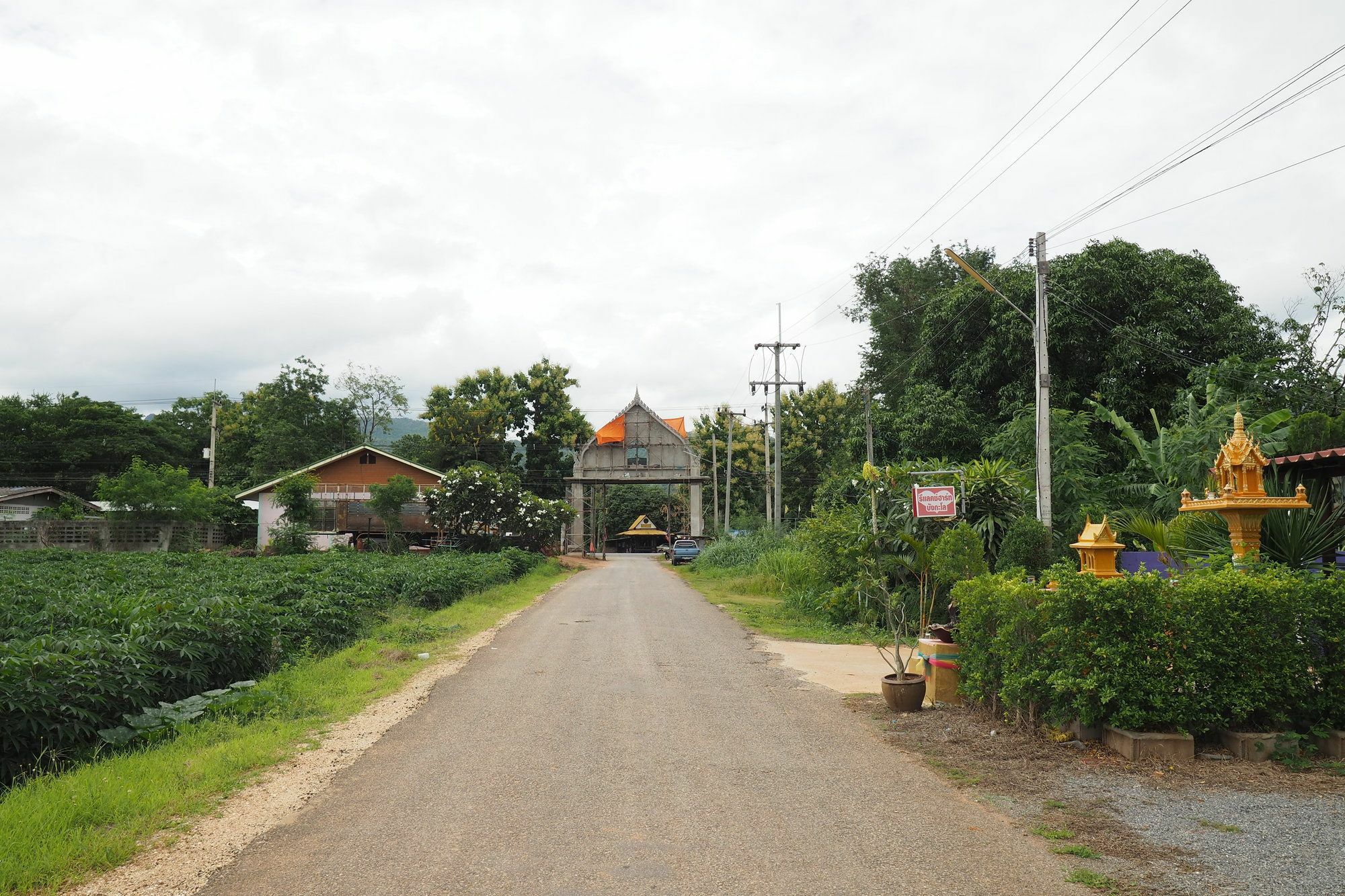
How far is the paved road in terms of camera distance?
4.93 meters

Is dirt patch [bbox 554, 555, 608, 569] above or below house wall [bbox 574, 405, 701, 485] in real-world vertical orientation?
below

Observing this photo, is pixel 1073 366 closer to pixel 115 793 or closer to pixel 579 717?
pixel 579 717

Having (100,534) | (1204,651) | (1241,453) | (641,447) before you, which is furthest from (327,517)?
(1204,651)

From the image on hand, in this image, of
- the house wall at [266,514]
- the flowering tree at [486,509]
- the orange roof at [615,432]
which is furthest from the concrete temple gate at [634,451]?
the house wall at [266,514]

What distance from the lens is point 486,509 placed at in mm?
41156

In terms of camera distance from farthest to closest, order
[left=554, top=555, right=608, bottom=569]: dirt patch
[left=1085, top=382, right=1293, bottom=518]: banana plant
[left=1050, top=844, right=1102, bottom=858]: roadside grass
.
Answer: [left=554, top=555, right=608, bottom=569]: dirt patch → [left=1085, top=382, right=1293, bottom=518]: banana plant → [left=1050, top=844, right=1102, bottom=858]: roadside grass

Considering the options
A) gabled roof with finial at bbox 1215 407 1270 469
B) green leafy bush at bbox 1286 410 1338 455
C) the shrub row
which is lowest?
the shrub row

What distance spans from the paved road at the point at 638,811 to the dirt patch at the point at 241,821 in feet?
0.53

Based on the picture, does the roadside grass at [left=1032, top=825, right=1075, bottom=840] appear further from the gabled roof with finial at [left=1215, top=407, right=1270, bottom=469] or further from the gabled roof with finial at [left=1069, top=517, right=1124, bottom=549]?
the gabled roof with finial at [left=1215, top=407, right=1270, bottom=469]

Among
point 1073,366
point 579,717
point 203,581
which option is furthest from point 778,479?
point 579,717

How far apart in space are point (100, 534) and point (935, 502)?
128 feet

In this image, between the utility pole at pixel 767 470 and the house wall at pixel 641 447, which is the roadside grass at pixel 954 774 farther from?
the house wall at pixel 641 447

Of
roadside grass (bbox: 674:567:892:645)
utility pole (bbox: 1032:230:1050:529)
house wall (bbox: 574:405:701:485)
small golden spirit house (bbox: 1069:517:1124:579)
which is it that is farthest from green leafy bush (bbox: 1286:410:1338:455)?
house wall (bbox: 574:405:701:485)

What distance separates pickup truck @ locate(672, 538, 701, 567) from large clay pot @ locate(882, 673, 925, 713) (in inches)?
1430
